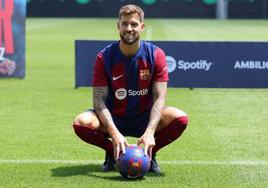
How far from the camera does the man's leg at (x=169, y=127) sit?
29.0 ft

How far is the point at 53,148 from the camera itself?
10.7m

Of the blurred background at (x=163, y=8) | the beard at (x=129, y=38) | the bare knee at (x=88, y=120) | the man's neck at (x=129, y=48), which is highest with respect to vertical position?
the beard at (x=129, y=38)

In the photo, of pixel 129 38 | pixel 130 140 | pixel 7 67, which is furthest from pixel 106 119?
pixel 7 67

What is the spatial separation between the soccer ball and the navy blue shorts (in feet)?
1.85

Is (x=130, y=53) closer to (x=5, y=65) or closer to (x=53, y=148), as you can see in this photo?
(x=53, y=148)

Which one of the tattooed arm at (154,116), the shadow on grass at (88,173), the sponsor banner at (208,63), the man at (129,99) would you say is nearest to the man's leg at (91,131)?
the man at (129,99)

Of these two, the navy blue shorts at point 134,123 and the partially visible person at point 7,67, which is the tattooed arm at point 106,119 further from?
the partially visible person at point 7,67

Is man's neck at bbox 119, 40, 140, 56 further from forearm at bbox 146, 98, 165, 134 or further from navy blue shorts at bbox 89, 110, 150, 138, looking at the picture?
navy blue shorts at bbox 89, 110, 150, 138

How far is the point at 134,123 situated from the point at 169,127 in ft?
1.25

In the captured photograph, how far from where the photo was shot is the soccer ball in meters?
8.40

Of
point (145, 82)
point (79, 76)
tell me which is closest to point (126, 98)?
point (145, 82)

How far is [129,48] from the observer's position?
28.7ft

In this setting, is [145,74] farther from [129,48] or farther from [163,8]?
[163,8]

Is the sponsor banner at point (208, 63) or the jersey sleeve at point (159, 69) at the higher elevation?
the jersey sleeve at point (159, 69)
